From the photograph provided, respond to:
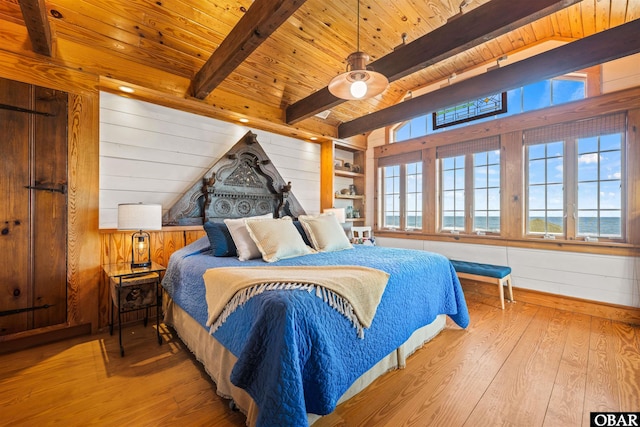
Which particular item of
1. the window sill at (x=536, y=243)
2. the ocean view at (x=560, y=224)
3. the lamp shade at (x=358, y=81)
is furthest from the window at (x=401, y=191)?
the lamp shade at (x=358, y=81)

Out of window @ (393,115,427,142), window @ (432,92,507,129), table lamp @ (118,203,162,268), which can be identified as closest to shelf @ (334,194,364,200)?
window @ (393,115,427,142)

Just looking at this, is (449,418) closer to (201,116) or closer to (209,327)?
(209,327)

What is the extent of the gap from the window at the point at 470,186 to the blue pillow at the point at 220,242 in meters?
3.27

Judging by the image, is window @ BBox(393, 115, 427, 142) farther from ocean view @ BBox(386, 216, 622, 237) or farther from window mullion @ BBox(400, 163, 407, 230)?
ocean view @ BBox(386, 216, 622, 237)

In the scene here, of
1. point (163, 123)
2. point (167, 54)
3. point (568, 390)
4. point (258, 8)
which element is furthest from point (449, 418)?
point (167, 54)

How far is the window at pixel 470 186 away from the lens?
3.74 meters

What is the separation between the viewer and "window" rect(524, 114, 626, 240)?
2.91 meters

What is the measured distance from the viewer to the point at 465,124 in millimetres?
3947

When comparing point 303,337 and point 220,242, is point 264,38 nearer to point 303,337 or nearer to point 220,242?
point 220,242

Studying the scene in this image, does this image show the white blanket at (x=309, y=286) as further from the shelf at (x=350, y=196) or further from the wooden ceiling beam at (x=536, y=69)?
the shelf at (x=350, y=196)

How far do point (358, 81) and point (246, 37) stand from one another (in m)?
0.91

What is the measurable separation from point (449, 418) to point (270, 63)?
11.8ft

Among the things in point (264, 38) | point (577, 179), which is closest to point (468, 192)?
point (577, 179)

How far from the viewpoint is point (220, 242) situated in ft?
8.02
